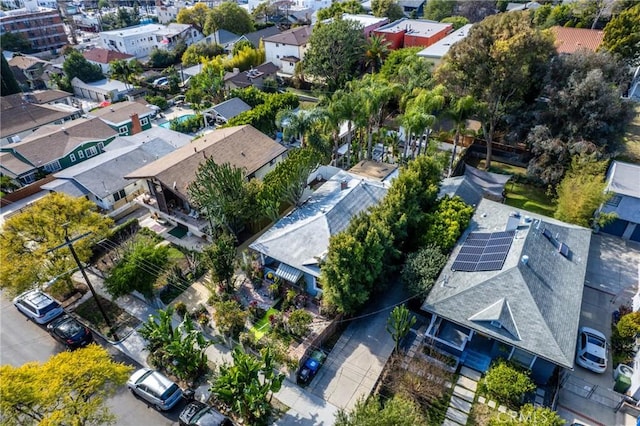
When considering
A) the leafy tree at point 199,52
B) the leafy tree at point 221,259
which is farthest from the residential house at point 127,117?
the leafy tree at point 221,259

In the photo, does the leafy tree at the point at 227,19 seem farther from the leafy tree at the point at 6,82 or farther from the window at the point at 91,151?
the window at the point at 91,151

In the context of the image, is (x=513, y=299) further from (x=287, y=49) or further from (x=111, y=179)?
(x=287, y=49)

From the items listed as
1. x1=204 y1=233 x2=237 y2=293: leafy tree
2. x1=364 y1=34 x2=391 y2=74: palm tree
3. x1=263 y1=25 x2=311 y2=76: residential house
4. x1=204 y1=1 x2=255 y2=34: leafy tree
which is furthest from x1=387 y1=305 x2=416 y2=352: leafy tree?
x1=204 y1=1 x2=255 y2=34: leafy tree

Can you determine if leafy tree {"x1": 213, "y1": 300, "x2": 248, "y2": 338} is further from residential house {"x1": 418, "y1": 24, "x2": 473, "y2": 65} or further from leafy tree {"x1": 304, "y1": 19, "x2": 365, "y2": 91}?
leafy tree {"x1": 304, "y1": 19, "x2": 365, "y2": 91}

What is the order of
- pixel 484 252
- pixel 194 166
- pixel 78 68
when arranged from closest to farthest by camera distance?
pixel 484 252
pixel 194 166
pixel 78 68

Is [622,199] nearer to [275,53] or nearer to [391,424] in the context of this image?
[391,424]

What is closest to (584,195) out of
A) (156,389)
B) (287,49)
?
(156,389)
